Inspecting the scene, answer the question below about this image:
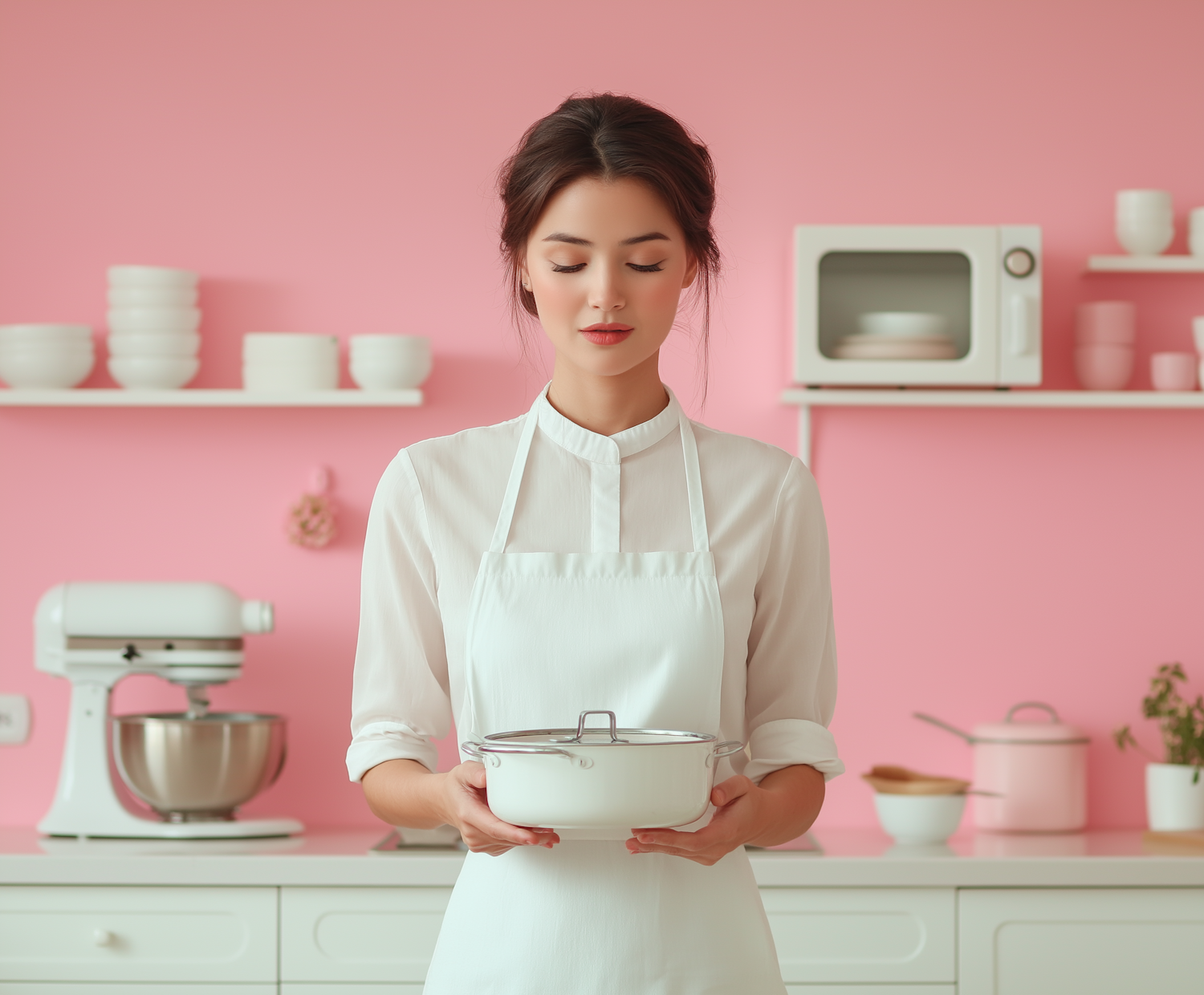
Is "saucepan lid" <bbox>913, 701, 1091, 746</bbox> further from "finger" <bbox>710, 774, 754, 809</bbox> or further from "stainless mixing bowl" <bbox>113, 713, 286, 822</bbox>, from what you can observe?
"finger" <bbox>710, 774, 754, 809</bbox>

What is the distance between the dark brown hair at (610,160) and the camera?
3.39 feet

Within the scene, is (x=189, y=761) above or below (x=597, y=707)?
below

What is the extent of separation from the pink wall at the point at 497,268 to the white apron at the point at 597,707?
5.09ft

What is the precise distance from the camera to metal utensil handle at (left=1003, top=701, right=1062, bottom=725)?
2.51 m

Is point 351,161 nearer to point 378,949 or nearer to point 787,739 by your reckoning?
point 378,949

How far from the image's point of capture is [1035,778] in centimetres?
244

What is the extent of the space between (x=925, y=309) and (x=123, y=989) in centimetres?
183

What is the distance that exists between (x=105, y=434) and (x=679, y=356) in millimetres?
1164

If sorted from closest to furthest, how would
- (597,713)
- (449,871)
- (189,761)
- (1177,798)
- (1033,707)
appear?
(597,713), (449,871), (189,761), (1177,798), (1033,707)

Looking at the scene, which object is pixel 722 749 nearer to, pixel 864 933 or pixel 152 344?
pixel 864 933

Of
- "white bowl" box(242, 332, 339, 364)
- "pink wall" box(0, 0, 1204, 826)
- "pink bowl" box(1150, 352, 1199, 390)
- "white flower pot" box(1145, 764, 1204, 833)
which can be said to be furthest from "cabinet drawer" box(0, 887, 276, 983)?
"pink bowl" box(1150, 352, 1199, 390)

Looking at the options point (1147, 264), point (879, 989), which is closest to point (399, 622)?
point (879, 989)

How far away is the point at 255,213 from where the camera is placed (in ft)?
8.59

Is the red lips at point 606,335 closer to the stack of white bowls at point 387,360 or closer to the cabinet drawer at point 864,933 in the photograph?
the cabinet drawer at point 864,933
